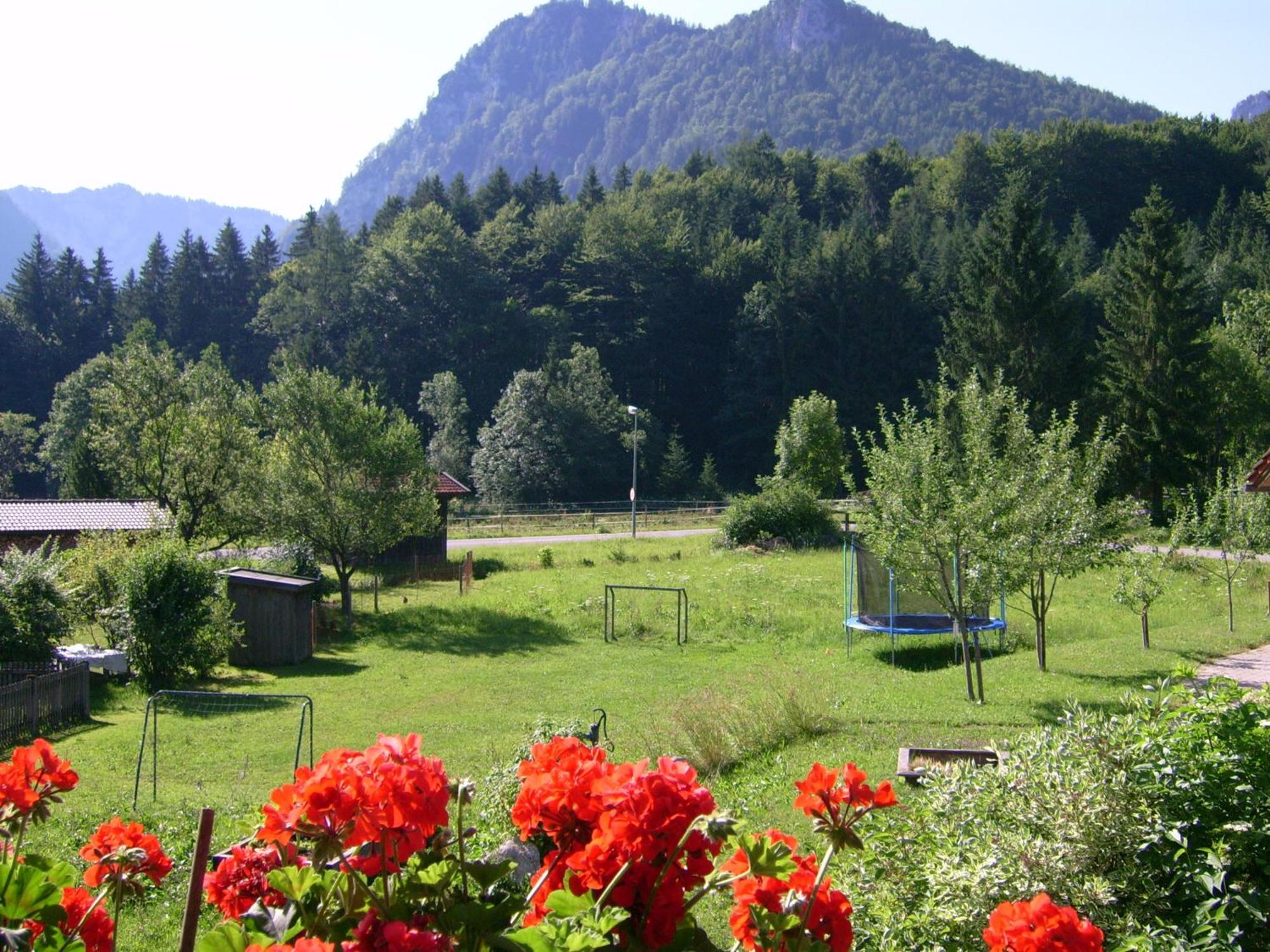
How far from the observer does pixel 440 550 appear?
3800 centimetres

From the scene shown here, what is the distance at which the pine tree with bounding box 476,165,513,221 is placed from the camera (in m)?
87.8

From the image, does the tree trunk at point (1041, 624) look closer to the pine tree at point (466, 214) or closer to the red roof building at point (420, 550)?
the red roof building at point (420, 550)

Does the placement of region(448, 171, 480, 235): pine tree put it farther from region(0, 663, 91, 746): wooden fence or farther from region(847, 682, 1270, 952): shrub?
region(847, 682, 1270, 952): shrub

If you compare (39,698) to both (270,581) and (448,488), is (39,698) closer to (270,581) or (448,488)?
(270,581)

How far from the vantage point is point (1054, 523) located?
14352mm

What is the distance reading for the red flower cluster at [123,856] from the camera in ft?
8.11

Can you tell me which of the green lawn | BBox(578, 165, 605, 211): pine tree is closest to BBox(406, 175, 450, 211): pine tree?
BBox(578, 165, 605, 211): pine tree

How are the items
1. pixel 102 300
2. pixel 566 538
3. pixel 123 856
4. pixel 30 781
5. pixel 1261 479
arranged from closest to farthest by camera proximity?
pixel 123 856
pixel 30 781
pixel 1261 479
pixel 566 538
pixel 102 300

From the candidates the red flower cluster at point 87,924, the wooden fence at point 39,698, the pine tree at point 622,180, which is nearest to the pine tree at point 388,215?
the pine tree at point 622,180

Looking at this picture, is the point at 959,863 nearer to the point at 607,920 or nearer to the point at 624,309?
the point at 607,920

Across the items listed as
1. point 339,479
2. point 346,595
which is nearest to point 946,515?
point 346,595

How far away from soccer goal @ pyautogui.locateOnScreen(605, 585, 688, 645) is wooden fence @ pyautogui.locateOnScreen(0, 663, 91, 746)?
10.4 m

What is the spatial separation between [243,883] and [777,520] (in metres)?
34.3

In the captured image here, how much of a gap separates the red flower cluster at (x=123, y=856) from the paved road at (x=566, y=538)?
37.0 meters
